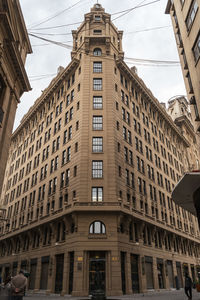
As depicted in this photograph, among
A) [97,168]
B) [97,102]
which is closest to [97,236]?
[97,168]

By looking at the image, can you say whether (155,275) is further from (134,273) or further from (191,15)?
(191,15)

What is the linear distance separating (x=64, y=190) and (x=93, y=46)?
2378 cm

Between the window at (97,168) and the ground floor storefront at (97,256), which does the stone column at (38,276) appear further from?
the window at (97,168)

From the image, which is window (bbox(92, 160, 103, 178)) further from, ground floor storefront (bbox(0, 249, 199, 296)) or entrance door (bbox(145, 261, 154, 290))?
entrance door (bbox(145, 261, 154, 290))

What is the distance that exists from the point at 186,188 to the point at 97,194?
1526 cm

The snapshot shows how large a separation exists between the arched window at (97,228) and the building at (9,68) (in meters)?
12.7

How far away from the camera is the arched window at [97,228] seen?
28406 mm

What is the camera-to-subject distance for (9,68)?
2145 cm

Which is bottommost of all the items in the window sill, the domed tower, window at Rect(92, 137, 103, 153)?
the window sill

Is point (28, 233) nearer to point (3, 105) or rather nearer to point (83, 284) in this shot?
point (83, 284)

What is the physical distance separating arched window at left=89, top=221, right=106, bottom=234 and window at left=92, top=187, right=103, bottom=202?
2.65 m

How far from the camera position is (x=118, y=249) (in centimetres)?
2745

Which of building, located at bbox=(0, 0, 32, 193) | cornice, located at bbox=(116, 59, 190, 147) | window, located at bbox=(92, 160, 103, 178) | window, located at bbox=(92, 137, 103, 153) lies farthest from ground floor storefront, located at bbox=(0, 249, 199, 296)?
cornice, located at bbox=(116, 59, 190, 147)

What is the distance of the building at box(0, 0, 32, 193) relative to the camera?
1933cm
